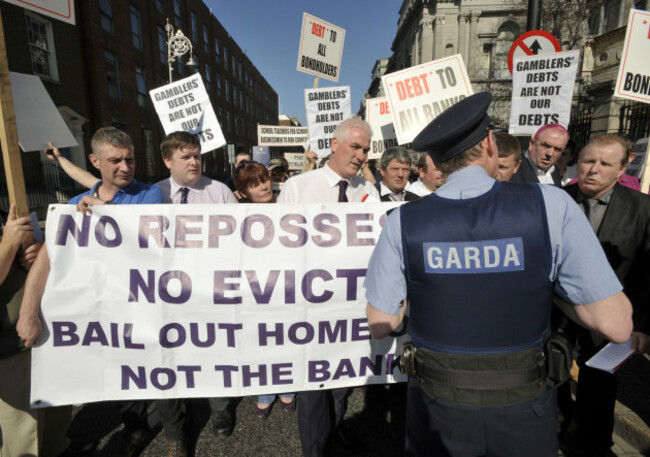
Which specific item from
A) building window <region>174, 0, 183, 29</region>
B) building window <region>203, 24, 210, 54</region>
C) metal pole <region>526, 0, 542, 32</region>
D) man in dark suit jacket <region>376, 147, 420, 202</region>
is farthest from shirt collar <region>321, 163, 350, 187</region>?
building window <region>203, 24, 210, 54</region>

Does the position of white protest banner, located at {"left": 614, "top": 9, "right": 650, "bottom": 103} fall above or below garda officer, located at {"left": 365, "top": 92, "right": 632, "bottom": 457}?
above

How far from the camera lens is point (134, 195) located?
2.73 m

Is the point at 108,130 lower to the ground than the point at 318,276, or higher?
higher

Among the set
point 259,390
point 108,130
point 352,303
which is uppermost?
point 108,130

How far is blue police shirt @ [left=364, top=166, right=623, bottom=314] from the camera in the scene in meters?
1.36

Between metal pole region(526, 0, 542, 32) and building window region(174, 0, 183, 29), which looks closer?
metal pole region(526, 0, 542, 32)

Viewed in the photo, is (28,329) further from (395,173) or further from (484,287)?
(395,173)

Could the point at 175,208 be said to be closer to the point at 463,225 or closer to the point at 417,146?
the point at 417,146

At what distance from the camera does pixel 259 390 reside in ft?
7.95

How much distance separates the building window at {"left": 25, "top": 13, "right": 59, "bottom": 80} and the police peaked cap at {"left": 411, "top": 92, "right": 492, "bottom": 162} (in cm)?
1804

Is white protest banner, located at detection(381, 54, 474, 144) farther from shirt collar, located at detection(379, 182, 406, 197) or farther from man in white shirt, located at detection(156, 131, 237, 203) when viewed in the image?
man in white shirt, located at detection(156, 131, 237, 203)

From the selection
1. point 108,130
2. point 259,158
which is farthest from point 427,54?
point 108,130

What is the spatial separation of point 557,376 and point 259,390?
1734 millimetres

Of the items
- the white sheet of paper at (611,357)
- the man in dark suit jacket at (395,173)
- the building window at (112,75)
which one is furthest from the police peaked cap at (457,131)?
the building window at (112,75)
